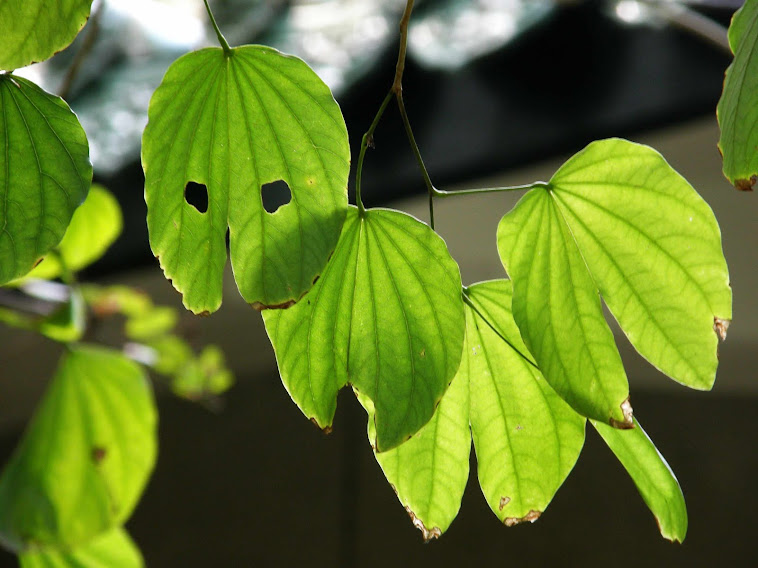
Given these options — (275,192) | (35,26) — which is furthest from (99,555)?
(35,26)

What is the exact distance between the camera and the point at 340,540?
2100mm

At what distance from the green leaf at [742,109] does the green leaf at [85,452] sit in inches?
24.4

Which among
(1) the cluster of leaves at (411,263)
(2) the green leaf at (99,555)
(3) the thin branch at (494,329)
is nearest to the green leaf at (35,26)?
(1) the cluster of leaves at (411,263)

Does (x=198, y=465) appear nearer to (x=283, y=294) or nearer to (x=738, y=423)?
(x=738, y=423)

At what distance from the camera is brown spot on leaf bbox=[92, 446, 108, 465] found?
802 millimetres

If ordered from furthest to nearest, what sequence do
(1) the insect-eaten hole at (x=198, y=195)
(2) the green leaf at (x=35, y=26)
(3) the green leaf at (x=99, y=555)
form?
(3) the green leaf at (x=99, y=555) < (1) the insect-eaten hole at (x=198, y=195) < (2) the green leaf at (x=35, y=26)

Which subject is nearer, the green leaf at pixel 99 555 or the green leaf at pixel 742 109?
the green leaf at pixel 742 109

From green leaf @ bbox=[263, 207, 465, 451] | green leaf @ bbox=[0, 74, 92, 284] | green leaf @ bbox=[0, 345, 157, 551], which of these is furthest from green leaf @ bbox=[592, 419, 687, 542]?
green leaf @ bbox=[0, 345, 157, 551]

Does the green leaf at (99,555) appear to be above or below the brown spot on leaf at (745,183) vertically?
below

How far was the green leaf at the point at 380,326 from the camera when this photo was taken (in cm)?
33

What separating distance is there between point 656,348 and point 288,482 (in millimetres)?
1929

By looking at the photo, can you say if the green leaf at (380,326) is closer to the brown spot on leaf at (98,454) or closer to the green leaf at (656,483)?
the green leaf at (656,483)

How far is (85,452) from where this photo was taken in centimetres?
81

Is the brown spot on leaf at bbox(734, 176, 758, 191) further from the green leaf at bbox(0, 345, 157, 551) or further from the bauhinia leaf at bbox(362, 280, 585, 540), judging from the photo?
the green leaf at bbox(0, 345, 157, 551)
